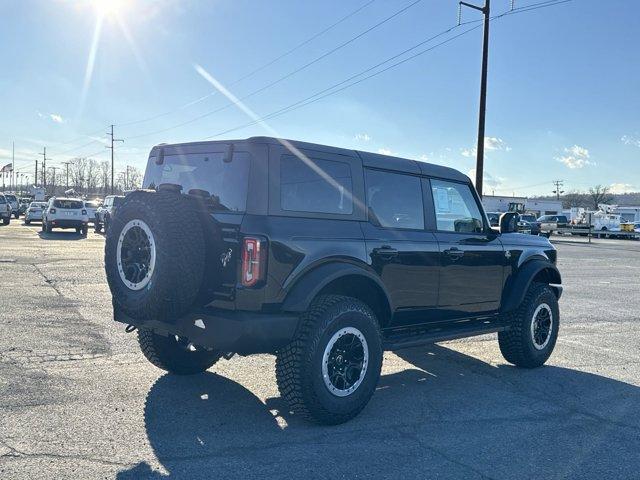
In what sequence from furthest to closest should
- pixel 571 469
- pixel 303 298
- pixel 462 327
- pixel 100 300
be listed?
pixel 100 300 → pixel 462 327 → pixel 303 298 → pixel 571 469

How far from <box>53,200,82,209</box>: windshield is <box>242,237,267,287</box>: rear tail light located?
2564 cm

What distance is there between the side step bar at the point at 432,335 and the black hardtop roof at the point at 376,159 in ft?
4.78

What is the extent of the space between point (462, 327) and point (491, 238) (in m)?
0.97

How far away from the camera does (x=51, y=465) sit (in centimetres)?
346

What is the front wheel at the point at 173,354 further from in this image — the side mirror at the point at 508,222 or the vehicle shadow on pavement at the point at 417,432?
the side mirror at the point at 508,222

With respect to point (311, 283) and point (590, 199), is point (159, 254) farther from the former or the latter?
point (590, 199)

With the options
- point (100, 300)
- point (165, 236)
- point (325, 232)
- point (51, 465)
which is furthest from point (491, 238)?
point (100, 300)

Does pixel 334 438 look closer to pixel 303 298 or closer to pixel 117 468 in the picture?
pixel 303 298

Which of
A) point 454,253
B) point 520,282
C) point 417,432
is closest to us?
point 417,432

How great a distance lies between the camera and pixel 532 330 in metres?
6.27

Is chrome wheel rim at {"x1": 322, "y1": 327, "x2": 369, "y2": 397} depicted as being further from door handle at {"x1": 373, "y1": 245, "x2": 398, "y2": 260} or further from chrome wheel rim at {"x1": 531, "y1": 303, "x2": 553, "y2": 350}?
chrome wheel rim at {"x1": 531, "y1": 303, "x2": 553, "y2": 350}

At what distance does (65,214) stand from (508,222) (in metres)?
24.7

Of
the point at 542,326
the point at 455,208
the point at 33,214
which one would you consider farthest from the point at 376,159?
the point at 33,214

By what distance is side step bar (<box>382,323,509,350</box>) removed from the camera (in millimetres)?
4943
